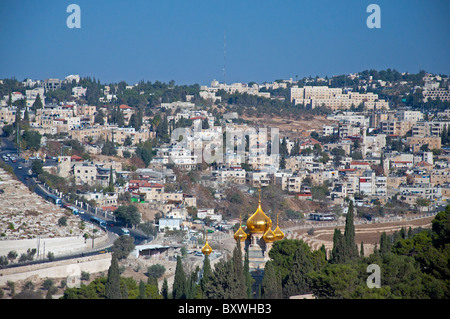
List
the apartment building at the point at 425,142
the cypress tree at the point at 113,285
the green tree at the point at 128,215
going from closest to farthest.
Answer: the cypress tree at the point at 113,285, the green tree at the point at 128,215, the apartment building at the point at 425,142

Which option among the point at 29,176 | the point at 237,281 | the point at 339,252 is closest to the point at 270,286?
the point at 237,281

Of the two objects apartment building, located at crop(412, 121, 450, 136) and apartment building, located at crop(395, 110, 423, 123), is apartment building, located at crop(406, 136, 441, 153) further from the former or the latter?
apartment building, located at crop(395, 110, 423, 123)

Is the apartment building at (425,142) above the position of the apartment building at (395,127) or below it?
below

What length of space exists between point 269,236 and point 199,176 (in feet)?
52.8

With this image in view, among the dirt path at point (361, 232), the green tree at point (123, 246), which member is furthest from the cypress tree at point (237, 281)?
the dirt path at point (361, 232)

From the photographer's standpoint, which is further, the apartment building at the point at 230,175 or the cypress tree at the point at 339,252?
the apartment building at the point at 230,175

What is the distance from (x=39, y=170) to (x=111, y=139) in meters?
10.2

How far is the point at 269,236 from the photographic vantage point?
20.5 meters

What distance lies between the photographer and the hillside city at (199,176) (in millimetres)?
23328

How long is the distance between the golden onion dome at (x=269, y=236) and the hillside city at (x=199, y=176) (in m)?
0.09

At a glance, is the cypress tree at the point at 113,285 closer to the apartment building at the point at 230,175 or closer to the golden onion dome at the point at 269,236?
the golden onion dome at the point at 269,236

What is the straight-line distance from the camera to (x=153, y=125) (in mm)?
46812
